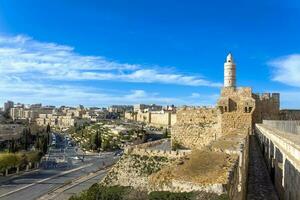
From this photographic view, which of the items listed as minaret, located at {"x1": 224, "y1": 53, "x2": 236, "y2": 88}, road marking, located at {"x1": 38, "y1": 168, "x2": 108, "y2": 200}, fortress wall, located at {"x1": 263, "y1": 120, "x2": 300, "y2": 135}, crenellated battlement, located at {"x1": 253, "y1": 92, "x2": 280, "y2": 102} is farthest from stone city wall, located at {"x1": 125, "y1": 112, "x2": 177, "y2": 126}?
fortress wall, located at {"x1": 263, "y1": 120, "x2": 300, "y2": 135}

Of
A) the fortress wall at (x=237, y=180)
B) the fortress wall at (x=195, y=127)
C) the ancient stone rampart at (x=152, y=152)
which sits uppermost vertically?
the fortress wall at (x=195, y=127)

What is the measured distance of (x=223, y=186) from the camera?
19.4ft

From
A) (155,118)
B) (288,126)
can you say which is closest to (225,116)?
(288,126)

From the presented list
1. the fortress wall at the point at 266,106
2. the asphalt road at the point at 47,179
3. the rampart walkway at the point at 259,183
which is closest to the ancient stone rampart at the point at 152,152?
the rampart walkway at the point at 259,183

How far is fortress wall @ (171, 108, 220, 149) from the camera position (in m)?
22.4

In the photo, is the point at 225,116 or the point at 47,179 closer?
the point at 225,116

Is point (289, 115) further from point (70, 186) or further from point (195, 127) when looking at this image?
point (70, 186)

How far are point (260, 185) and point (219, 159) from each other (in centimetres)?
550

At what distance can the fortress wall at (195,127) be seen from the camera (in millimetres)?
22359

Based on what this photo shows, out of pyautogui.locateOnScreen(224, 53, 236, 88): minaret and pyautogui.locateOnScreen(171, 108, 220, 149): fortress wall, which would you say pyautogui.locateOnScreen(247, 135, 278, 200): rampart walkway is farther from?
pyautogui.locateOnScreen(224, 53, 236, 88): minaret

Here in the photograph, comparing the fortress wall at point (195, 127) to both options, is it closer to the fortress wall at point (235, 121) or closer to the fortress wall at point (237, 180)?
the fortress wall at point (235, 121)

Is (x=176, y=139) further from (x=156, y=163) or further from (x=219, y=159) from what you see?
(x=219, y=159)

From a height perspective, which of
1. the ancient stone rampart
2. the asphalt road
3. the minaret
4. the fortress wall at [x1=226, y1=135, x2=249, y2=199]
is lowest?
the asphalt road

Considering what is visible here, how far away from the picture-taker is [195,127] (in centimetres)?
2295
